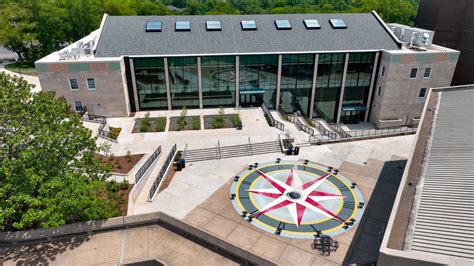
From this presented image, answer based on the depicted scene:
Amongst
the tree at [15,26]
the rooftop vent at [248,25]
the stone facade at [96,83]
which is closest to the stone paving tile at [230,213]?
the stone facade at [96,83]

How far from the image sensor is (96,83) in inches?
1725

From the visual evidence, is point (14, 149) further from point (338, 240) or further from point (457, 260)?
point (457, 260)

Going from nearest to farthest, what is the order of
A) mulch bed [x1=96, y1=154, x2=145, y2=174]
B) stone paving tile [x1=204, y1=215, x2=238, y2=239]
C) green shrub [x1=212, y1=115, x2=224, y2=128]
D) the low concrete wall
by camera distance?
the low concrete wall
stone paving tile [x1=204, y1=215, x2=238, y2=239]
mulch bed [x1=96, y1=154, x2=145, y2=174]
green shrub [x1=212, y1=115, x2=224, y2=128]

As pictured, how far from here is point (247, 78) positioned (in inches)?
1954

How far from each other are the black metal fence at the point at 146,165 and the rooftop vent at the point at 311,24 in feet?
106

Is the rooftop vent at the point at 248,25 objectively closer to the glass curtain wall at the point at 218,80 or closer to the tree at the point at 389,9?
the glass curtain wall at the point at 218,80

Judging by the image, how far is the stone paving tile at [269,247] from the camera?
74.7 ft

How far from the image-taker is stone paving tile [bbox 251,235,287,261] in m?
22.8

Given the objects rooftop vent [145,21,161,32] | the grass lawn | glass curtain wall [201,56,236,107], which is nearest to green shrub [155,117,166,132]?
glass curtain wall [201,56,236,107]

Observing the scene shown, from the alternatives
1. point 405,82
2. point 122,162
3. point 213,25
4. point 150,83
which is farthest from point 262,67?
point 122,162

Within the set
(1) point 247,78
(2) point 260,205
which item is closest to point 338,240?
(2) point 260,205

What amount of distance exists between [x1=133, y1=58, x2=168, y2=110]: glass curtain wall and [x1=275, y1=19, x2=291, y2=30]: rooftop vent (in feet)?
65.5

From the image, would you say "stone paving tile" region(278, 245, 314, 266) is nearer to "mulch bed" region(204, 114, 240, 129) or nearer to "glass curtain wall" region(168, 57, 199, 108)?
"mulch bed" region(204, 114, 240, 129)

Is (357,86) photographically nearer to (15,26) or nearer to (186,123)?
(186,123)
